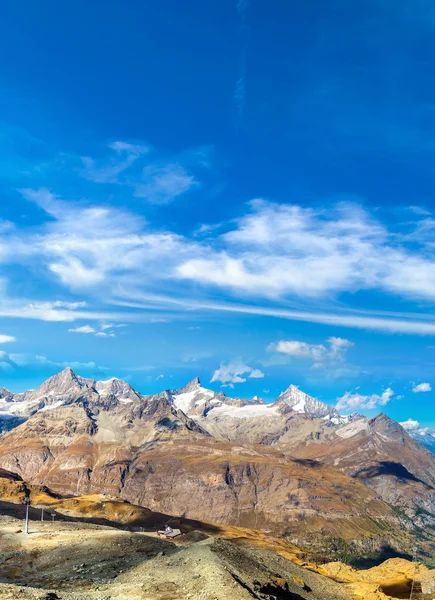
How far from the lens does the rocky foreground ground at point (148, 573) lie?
163 feet

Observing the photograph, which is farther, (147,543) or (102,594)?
(147,543)

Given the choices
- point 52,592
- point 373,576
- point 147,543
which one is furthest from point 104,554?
point 373,576

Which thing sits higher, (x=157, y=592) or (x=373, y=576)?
(x=157, y=592)

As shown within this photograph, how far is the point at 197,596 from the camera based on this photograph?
1881 inches

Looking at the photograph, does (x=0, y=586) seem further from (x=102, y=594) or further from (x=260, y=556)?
(x=260, y=556)

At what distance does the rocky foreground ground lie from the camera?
1951 inches

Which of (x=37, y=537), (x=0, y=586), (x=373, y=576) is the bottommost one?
(x=373, y=576)

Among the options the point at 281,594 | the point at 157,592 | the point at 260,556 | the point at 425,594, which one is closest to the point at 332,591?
the point at 260,556

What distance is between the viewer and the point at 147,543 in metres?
84.8

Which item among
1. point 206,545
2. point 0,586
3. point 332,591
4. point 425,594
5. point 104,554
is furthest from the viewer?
point 425,594

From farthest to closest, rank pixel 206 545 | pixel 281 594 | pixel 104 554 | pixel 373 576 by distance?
pixel 373 576 → pixel 104 554 → pixel 206 545 → pixel 281 594

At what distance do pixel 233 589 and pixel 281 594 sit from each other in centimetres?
1363

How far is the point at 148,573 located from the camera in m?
58.0

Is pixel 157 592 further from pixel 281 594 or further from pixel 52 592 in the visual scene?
pixel 281 594
